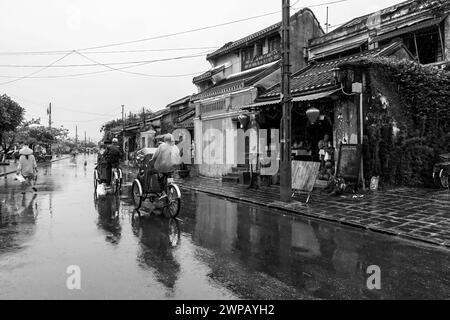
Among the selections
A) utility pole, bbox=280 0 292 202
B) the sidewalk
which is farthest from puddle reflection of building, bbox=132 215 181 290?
utility pole, bbox=280 0 292 202

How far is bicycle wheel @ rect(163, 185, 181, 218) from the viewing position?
847cm

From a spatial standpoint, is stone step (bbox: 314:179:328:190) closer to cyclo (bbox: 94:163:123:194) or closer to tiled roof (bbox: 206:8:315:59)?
cyclo (bbox: 94:163:123:194)

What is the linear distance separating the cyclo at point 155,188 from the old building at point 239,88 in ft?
26.2

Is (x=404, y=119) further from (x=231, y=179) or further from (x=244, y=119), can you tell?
(x=231, y=179)

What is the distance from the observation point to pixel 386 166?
1238 centimetres

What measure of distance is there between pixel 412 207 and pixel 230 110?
10.3m

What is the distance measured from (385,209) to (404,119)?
5.20 m

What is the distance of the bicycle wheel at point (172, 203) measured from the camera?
847 cm

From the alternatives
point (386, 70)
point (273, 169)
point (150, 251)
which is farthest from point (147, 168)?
point (386, 70)

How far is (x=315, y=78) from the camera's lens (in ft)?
47.4

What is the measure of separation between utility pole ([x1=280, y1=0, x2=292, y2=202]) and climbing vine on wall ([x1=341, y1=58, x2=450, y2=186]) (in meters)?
2.88

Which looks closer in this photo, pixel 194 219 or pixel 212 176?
pixel 194 219

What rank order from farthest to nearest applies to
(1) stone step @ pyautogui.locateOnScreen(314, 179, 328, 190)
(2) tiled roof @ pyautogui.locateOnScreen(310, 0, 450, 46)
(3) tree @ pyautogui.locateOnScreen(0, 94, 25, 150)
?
1. (3) tree @ pyautogui.locateOnScreen(0, 94, 25, 150)
2. (2) tiled roof @ pyautogui.locateOnScreen(310, 0, 450, 46)
3. (1) stone step @ pyautogui.locateOnScreen(314, 179, 328, 190)

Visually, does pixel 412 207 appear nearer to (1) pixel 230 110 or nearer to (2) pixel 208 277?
(2) pixel 208 277
